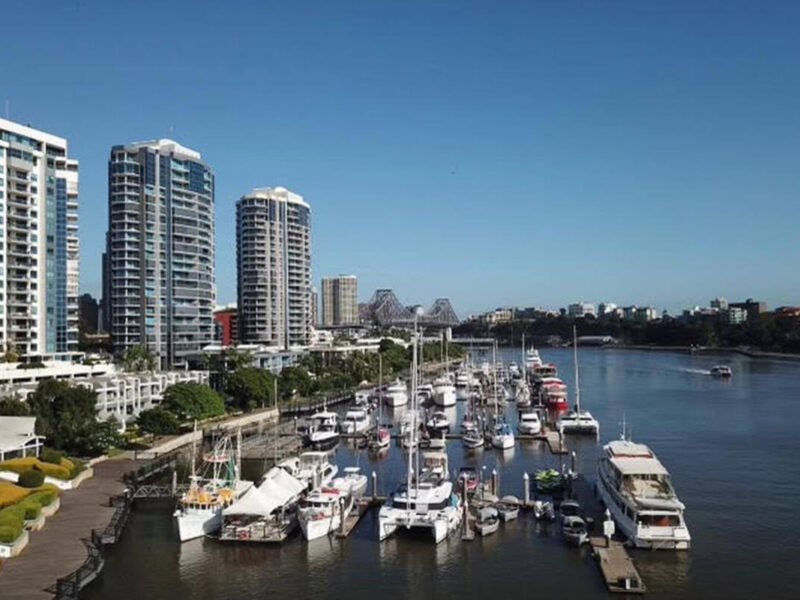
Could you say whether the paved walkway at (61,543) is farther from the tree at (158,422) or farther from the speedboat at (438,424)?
the speedboat at (438,424)

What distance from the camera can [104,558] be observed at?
30.6 meters

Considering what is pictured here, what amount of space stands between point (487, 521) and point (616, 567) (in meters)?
6.71

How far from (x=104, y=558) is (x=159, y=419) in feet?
92.1

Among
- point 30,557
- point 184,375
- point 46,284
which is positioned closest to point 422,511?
point 30,557

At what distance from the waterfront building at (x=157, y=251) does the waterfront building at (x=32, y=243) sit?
8726 mm

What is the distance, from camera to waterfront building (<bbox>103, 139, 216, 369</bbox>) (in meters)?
91.6

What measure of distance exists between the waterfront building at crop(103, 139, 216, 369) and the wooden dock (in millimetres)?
71260

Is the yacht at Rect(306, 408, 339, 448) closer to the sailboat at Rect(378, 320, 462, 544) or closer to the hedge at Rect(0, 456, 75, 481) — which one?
the hedge at Rect(0, 456, 75, 481)

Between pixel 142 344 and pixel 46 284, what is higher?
pixel 46 284

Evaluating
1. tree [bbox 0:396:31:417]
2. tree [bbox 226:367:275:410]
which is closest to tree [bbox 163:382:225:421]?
tree [bbox 226:367:275:410]

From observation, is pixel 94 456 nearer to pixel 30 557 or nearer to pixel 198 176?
pixel 30 557

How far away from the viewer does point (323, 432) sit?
6131 cm

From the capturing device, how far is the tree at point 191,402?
6269 cm

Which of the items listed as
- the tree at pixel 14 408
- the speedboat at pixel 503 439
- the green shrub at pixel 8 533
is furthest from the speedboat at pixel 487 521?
the tree at pixel 14 408
